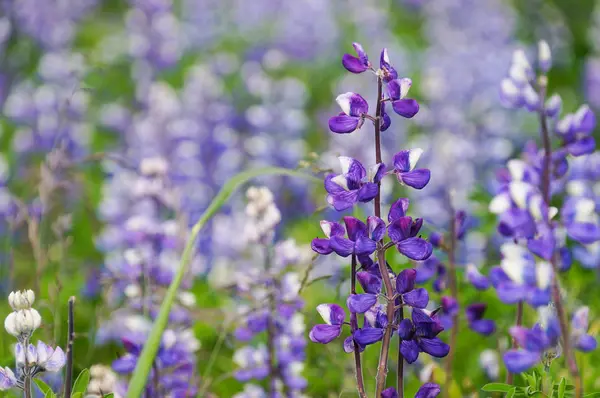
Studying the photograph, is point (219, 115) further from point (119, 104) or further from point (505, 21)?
point (505, 21)

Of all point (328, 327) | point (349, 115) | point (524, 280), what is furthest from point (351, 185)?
point (524, 280)

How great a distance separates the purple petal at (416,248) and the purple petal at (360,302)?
0.34 feet

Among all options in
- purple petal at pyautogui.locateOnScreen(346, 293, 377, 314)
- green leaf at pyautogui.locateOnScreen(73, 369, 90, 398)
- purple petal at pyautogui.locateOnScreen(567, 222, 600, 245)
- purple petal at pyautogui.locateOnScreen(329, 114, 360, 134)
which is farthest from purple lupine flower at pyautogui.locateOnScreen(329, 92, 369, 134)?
green leaf at pyautogui.locateOnScreen(73, 369, 90, 398)

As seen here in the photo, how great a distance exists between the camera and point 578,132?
1900mm

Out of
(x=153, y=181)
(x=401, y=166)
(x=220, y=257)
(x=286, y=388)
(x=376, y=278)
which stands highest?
(x=401, y=166)

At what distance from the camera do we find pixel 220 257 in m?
3.76

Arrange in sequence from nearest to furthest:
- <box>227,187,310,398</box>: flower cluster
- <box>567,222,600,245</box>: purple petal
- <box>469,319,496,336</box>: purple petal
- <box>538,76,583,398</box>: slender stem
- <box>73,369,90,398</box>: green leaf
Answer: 1. <box>538,76,583,398</box>: slender stem
2. <box>73,369,90,398</box>: green leaf
3. <box>567,222,600,245</box>: purple petal
4. <box>469,319,496,336</box>: purple petal
5. <box>227,187,310,398</box>: flower cluster

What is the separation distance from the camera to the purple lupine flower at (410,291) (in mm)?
1478

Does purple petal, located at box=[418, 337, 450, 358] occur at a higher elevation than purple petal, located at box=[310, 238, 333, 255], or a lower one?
lower

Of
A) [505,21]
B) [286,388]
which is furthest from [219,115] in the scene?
[505,21]

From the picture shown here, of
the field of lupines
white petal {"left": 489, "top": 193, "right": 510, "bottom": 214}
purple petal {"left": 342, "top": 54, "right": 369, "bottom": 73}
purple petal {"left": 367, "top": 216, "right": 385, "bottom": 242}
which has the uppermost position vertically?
purple petal {"left": 342, "top": 54, "right": 369, "bottom": 73}

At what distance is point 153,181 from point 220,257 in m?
1.14

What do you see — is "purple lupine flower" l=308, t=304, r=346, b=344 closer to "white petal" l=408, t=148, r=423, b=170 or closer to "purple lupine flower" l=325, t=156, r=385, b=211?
"purple lupine flower" l=325, t=156, r=385, b=211

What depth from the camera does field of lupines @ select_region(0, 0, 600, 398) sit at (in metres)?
1.54
